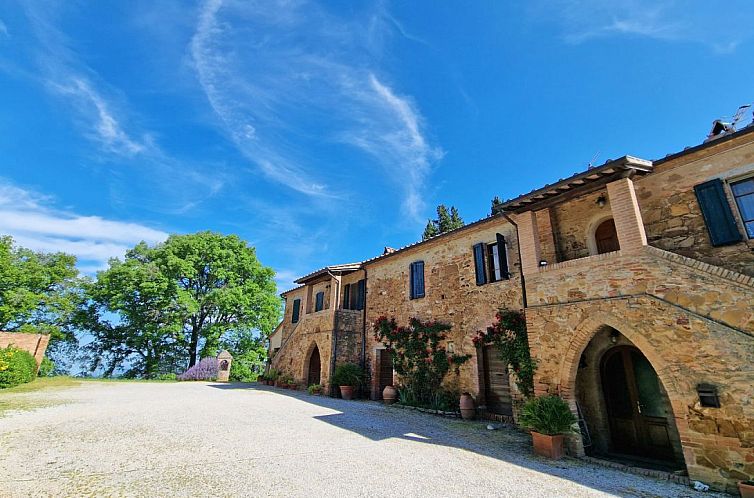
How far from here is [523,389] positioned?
869cm

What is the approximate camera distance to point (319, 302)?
18.7 meters

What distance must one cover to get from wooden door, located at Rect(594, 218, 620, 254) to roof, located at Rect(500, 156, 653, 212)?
168cm

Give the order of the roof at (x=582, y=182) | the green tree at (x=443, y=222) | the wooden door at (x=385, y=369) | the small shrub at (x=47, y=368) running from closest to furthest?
the roof at (x=582, y=182), the wooden door at (x=385, y=369), the small shrub at (x=47, y=368), the green tree at (x=443, y=222)

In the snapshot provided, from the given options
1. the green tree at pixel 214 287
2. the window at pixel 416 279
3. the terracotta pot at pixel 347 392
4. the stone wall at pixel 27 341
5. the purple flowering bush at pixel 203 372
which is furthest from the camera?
the green tree at pixel 214 287

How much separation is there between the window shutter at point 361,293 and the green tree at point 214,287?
494 inches

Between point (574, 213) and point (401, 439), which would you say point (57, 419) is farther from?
point (574, 213)

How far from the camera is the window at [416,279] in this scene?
13.1 m

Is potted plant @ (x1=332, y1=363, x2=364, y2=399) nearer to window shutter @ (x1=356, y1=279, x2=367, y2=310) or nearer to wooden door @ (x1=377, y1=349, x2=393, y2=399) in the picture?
wooden door @ (x1=377, y1=349, x2=393, y2=399)

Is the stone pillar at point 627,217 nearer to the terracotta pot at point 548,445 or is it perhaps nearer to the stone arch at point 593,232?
the stone arch at point 593,232

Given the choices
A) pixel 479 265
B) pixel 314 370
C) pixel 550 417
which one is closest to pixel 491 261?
pixel 479 265

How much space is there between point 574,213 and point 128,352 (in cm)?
2976

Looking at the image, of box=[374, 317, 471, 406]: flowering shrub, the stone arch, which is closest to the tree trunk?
box=[374, 317, 471, 406]: flowering shrub

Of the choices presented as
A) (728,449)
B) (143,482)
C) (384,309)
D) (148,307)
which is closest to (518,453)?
(728,449)

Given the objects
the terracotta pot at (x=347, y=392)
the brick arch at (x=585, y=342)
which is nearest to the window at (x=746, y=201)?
the brick arch at (x=585, y=342)
